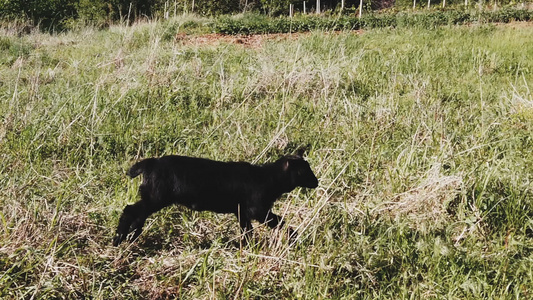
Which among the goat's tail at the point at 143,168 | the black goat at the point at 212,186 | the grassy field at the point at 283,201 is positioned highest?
the goat's tail at the point at 143,168

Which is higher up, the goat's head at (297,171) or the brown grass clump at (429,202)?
the goat's head at (297,171)

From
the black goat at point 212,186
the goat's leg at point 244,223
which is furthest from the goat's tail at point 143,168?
the goat's leg at point 244,223

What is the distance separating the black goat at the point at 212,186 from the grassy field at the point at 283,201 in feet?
0.55

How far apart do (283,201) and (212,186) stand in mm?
990

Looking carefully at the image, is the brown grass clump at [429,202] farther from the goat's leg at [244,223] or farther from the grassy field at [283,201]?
the goat's leg at [244,223]

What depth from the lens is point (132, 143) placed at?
4543mm

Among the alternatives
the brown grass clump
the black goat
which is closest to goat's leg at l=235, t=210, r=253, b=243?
the black goat

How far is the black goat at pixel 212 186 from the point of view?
2.75 m

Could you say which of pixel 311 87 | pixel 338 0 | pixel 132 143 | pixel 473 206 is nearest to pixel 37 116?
pixel 132 143

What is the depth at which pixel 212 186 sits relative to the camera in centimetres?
282

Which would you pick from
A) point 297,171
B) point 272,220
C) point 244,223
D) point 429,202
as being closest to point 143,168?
point 244,223

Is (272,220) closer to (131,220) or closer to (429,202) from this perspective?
(131,220)

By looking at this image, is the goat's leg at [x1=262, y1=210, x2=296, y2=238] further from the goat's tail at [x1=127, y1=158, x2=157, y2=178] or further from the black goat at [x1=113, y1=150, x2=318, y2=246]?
the goat's tail at [x1=127, y1=158, x2=157, y2=178]

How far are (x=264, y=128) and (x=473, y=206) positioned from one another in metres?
2.39
